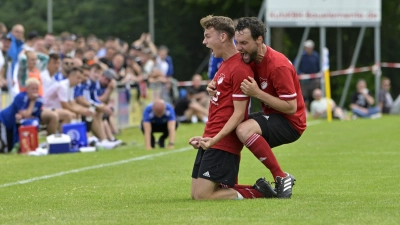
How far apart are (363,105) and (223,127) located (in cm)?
1919

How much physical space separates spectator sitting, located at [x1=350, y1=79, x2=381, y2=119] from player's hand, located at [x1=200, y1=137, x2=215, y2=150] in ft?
61.7

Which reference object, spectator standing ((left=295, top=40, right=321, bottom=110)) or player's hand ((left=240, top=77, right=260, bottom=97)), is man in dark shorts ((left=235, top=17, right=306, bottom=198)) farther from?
spectator standing ((left=295, top=40, right=321, bottom=110))

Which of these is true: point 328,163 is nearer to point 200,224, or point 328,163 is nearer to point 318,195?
point 318,195

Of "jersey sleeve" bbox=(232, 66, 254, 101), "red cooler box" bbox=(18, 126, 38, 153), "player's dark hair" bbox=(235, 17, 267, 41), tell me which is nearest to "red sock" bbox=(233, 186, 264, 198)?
"jersey sleeve" bbox=(232, 66, 254, 101)

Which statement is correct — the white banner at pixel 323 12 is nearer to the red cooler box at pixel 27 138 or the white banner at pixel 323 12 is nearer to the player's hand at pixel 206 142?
the red cooler box at pixel 27 138

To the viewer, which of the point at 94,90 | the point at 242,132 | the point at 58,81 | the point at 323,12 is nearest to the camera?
the point at 242,132

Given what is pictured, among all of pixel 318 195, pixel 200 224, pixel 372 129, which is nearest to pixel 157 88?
pixel 372 129

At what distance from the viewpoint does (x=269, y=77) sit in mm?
8398

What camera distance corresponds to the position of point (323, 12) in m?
27.9

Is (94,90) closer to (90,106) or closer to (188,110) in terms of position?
(90,106)

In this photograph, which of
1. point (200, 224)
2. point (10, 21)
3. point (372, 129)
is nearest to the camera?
point (200, 224)

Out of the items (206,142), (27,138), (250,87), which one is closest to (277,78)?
(250,87)

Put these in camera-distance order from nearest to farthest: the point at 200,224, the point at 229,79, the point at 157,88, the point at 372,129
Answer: the point at 200,224
the point at 229,79
the point at 372,129
the point at 157,88

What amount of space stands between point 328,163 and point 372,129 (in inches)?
316
